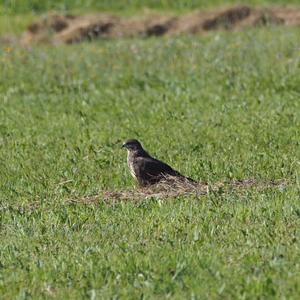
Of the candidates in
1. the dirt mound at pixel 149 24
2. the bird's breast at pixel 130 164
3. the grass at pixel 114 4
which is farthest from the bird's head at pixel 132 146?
the grass at pixel 114 4

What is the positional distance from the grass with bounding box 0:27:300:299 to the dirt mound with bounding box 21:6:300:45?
1.36 meters

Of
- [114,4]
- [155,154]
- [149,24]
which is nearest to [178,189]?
[155,154]

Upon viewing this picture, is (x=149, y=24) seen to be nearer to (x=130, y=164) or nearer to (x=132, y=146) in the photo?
(x=132, y=146)

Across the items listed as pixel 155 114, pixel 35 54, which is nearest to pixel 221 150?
pixel 155 114

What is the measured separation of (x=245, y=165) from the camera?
12.1 m

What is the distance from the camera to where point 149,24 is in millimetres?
24156

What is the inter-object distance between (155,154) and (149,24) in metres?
Answer: 11.3

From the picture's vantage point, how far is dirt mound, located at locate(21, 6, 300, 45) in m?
23.1

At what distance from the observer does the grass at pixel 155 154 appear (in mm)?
8258

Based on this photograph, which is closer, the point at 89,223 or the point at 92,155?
the point at 89,223

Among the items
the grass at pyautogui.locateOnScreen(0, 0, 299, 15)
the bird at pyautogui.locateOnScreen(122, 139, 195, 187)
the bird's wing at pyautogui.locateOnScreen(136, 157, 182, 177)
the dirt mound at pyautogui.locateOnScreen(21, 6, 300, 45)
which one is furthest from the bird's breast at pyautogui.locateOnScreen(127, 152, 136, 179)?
the grass at pyautogui.locateOnScreen(0, 0, 299, 15)

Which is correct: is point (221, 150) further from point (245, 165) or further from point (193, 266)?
point (193, 266)

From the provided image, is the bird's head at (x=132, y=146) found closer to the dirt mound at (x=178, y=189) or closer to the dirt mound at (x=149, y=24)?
the dirt mound at (x=178, y=189)

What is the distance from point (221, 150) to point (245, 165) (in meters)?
1.01
